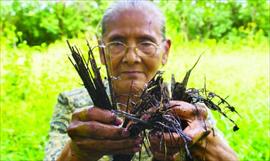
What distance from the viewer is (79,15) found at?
10.2 meters

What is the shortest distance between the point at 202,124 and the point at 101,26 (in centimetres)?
70

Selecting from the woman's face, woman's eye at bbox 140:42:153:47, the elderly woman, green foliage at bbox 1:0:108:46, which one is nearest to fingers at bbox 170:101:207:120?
the elderly woman

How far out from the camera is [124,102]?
6.15ft

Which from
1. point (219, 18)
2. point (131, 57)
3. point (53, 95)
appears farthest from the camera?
point (219, 18)

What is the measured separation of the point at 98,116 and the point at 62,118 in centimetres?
64

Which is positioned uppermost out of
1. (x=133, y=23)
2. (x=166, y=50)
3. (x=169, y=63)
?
(x=133, y=23)

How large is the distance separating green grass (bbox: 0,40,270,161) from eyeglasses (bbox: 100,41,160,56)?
987 mm

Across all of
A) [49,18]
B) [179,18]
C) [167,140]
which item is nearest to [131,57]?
[167,140]

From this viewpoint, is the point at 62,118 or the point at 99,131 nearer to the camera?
the point at 99,131

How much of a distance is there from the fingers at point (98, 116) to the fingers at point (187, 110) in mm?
158

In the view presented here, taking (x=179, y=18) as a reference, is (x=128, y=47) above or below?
above

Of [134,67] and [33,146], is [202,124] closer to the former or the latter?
[134,67]

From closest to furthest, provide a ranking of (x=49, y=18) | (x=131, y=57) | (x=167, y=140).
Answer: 1. (x=167, y=140)
2. (x=131, y=57)
3. (x=49, y=18)

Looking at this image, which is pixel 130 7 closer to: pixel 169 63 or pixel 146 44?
pixel 146 44
